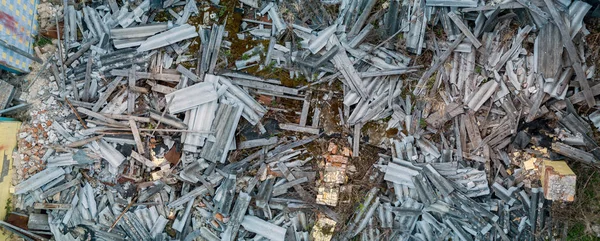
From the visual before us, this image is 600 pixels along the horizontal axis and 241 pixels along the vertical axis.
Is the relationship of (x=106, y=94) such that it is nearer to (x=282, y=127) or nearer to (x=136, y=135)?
(x=136, y=135)

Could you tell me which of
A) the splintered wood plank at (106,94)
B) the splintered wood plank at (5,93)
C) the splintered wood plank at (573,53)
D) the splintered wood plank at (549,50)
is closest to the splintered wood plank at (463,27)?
the splintered wood plank at (549,50)

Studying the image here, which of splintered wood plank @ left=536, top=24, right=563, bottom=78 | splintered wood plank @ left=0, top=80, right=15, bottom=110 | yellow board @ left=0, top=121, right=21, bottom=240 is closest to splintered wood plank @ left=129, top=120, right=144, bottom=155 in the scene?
yellow board @ left=0, top=121, right=21, bottom=240

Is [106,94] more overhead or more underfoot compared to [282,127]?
more overhead

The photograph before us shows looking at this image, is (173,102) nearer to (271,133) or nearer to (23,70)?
(271,133)

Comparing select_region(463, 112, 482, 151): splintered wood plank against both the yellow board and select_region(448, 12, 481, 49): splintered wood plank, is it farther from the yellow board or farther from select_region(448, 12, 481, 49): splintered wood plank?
the yellow board

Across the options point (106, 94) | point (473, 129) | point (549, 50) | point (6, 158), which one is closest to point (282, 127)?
point (106, 94)

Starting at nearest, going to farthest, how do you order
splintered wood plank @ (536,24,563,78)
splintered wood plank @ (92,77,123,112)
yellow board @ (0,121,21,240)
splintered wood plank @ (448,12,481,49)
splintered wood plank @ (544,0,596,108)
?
splintered wood plank @ (544,0,596,108) → splintered wood plank @ (536,24,563,78) → splintered wood plank @ (448,12,481,49) → yellow board @ (0,121,21,240) → splintered wood plank @ (92,77,123,112)
